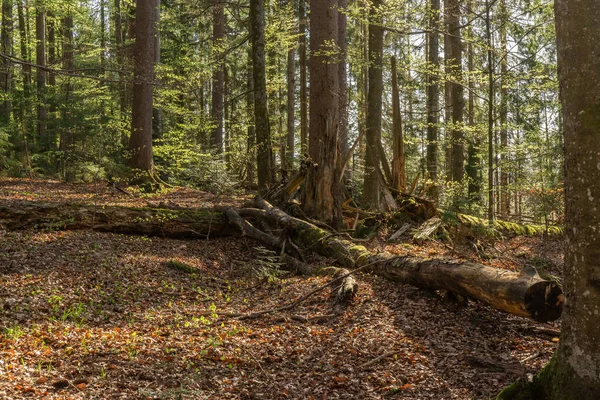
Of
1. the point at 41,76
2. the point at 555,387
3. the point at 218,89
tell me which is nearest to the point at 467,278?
the point at 555,387

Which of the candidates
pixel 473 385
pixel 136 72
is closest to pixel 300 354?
pixel 473 385

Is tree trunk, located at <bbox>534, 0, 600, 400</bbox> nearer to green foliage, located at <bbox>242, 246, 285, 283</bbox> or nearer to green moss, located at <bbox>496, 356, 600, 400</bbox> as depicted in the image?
green moss, located at <bbox>496, 356, 600, 400</bbox>

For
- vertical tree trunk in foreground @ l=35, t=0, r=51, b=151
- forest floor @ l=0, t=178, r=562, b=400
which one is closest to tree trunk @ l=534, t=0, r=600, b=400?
forest floor @ l=0, t=178, r=562, b=400

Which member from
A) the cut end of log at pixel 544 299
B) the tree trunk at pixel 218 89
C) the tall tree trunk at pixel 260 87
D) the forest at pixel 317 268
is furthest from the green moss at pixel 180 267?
the tree trunk at pixel 218 89

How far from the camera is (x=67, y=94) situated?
1833cm

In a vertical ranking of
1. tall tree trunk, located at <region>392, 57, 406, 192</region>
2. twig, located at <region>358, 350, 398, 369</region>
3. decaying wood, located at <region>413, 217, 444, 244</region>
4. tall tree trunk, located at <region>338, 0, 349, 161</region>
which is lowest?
twig, located at <region>358, 350, 398, 369</region>

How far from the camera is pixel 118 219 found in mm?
9945

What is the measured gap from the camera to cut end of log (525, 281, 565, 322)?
16.0 ft

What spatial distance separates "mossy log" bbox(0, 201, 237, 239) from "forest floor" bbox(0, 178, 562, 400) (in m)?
0.46

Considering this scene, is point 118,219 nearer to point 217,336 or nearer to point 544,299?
point 217,336

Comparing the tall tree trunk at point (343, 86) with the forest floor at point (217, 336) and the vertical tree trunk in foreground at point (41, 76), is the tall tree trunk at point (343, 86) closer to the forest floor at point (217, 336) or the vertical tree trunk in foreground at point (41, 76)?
the forest floor at point (217, 336)

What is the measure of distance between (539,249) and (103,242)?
1024 cm

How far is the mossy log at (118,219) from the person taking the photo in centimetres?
917

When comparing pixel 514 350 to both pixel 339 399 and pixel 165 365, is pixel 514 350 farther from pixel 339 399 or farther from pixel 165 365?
pixel 165 365
